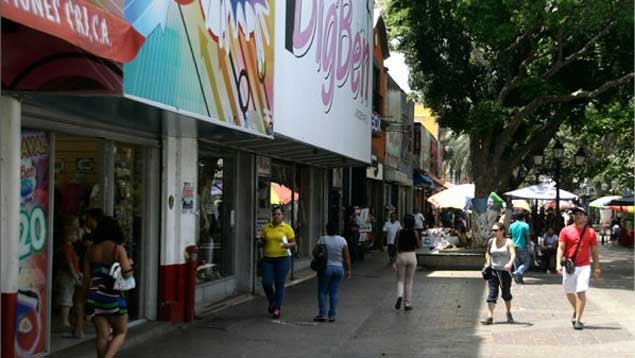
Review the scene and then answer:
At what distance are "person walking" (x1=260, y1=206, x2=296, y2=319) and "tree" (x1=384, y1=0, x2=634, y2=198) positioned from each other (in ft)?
33.3

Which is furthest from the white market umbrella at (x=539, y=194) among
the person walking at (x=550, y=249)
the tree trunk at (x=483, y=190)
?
the person walking at (x=550, y=249)

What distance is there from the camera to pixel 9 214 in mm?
6879

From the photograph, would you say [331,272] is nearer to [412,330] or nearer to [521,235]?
[412,330]

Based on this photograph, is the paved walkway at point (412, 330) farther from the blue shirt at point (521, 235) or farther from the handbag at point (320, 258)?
the blue shirt at point (521, 235)

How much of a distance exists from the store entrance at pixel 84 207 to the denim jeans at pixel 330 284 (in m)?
2.64

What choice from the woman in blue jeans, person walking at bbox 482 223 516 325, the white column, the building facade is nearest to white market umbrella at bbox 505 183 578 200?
the building facade

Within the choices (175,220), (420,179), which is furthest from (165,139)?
(420,179)

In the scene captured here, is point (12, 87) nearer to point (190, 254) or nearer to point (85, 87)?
point (85, 87)

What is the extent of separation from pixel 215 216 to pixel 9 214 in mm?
7267

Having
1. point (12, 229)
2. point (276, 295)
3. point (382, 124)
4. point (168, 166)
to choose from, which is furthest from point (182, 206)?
point (382, 124)

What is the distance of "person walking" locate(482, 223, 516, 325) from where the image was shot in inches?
459

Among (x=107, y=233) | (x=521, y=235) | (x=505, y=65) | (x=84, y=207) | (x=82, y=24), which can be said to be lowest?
(x=521, y=235)

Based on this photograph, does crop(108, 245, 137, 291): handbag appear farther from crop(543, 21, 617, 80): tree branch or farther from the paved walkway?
crop(543, 21, 617, 80): tree branch

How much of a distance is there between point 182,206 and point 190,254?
0.69m
